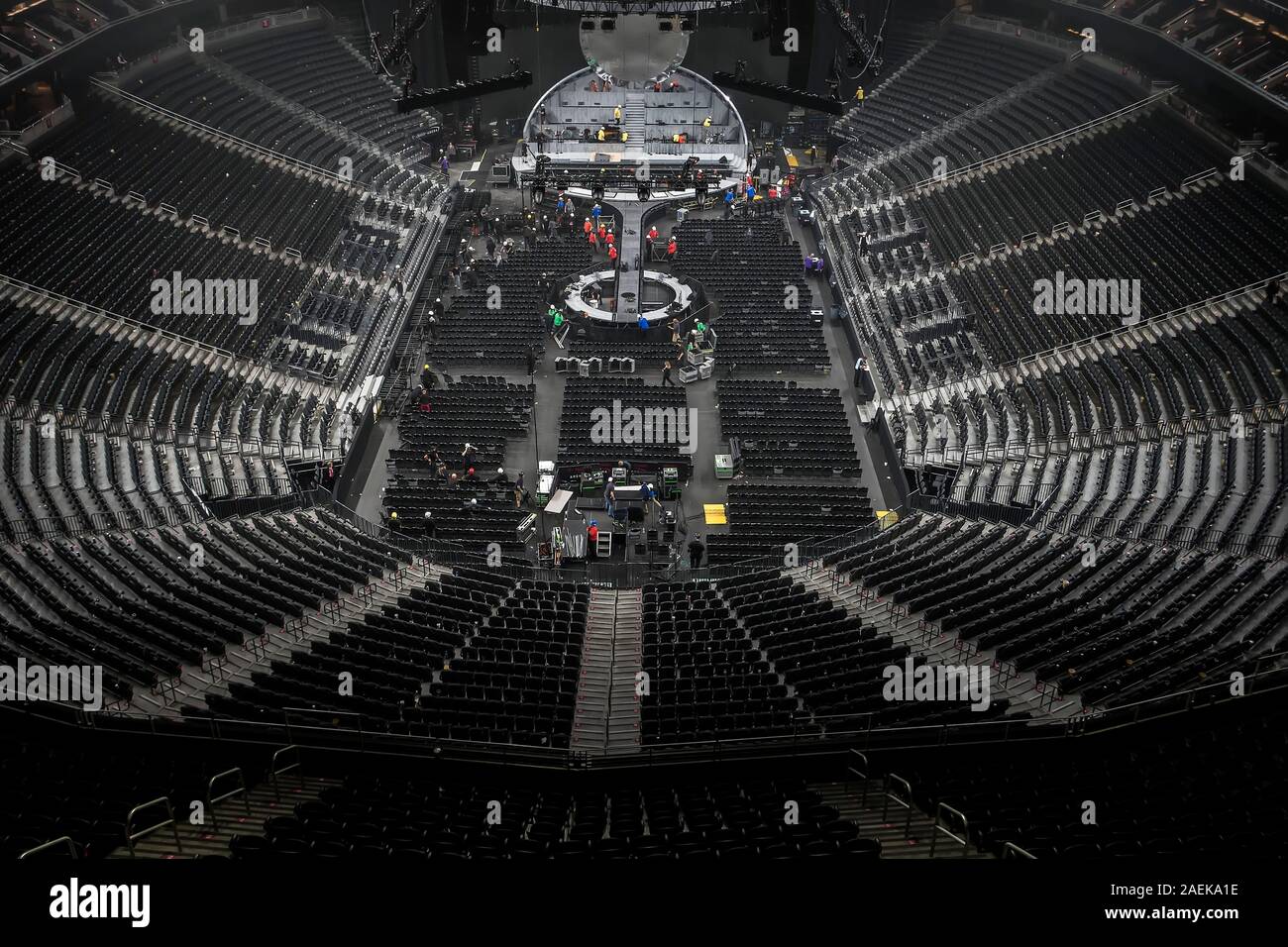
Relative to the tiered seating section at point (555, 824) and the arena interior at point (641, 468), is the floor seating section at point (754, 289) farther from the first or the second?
the tiered seating section at point (555, 824)

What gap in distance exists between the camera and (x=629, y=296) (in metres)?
40.4

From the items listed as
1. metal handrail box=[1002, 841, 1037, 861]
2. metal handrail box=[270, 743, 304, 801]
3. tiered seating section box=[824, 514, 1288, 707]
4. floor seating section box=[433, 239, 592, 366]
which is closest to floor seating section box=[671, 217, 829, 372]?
floor seating section box=[433, 239, 592, 366]

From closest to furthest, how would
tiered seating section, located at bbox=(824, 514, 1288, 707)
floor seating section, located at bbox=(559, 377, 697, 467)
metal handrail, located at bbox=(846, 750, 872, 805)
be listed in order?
metal handrail, located at bbox=(846, 750, 872, 805)
tiered seating section, located at bbox=(824, 514, 1288, 707)
floor seating section, located at bbox=(559, 377, 697, 467)

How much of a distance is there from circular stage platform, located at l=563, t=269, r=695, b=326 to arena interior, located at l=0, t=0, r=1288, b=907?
207mm

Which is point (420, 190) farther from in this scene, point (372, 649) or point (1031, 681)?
point (1031, 681)

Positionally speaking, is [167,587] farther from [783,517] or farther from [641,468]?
[783,517]

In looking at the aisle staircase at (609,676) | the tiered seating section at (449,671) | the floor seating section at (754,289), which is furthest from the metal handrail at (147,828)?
the floor seating section at (754,289)

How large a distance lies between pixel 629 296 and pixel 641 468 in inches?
438

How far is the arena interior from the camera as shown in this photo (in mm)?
16469

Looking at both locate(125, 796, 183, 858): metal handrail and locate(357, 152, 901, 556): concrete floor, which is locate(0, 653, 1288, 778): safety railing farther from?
locate(357, 152, 901, 556): concrete floor

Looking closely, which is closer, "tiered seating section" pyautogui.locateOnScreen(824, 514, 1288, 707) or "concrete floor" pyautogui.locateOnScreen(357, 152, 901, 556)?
"tiered seating section" pyautogui.locateOnScreen(824, 514, 1288, 707)

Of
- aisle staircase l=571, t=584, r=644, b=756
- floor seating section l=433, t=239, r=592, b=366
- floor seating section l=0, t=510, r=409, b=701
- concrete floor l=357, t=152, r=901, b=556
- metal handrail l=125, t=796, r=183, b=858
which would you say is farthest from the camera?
floor seating section l=433, t=239, r=592, b=366
